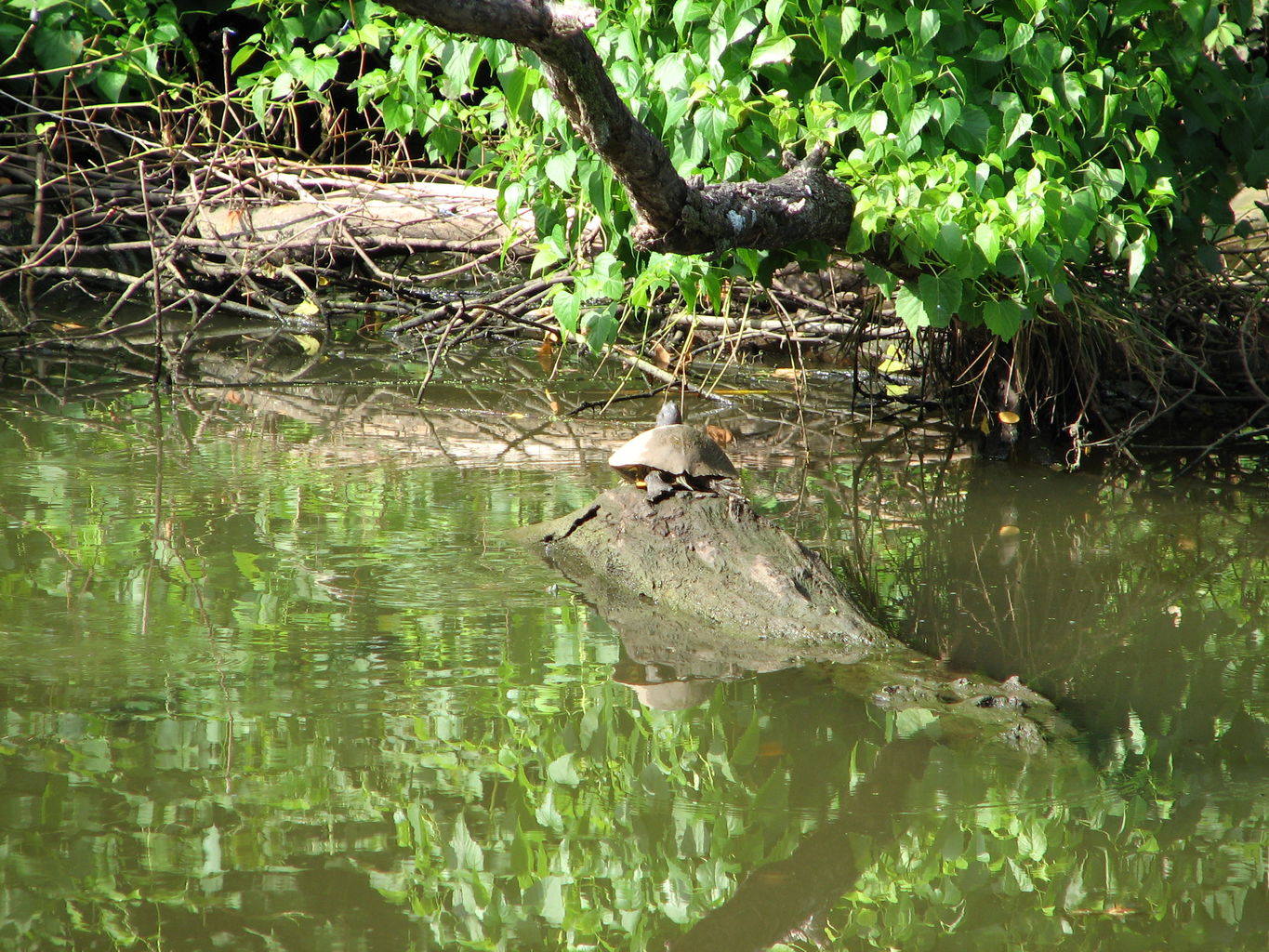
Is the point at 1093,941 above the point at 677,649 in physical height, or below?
below

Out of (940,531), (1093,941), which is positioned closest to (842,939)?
(1093,941)

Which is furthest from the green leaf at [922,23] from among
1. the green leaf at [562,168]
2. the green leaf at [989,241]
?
the green leaf at [562,168]

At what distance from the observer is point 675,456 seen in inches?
151

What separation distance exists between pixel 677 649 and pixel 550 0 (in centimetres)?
165

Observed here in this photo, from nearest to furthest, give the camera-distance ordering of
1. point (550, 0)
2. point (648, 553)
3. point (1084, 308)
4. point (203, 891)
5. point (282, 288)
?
point (203, 891)
point (550, 0)
point (648, 553)
point (1084, 308)
point (282, 288)

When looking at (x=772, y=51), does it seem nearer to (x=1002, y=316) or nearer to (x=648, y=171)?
(x=648, y=171)

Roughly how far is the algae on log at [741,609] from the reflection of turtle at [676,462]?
10cm

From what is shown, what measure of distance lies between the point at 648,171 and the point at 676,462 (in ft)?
3.79

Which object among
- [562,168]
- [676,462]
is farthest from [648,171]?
[676,462]

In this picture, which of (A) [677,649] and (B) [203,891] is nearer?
(B) [203,891]

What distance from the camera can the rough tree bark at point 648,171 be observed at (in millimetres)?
2205

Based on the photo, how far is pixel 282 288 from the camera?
7883 millimetres

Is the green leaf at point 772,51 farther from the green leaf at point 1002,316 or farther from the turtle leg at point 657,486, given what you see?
the turtle leg at point 657,486

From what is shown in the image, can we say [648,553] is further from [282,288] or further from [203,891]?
[282,288]
